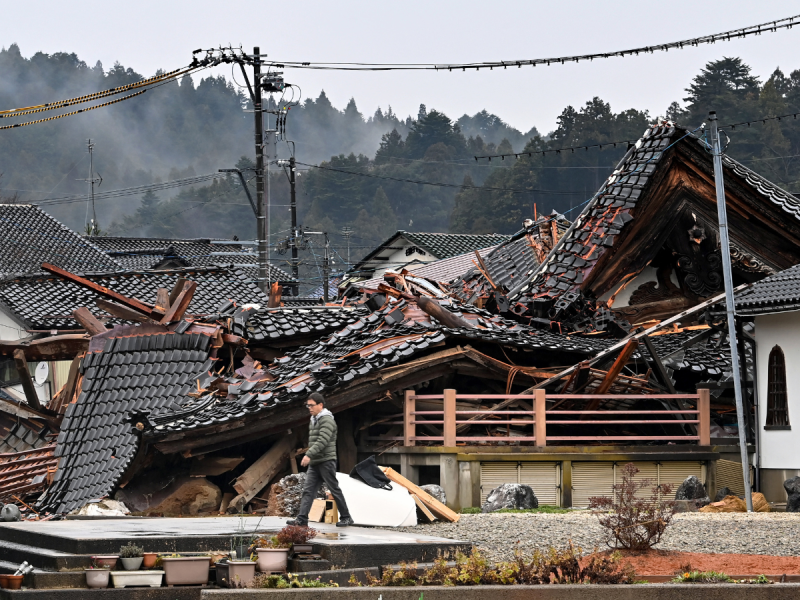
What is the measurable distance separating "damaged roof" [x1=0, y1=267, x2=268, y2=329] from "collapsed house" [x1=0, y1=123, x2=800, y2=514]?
47.0ft

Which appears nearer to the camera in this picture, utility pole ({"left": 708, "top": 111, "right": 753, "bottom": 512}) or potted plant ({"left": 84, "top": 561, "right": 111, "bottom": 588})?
potted plant ({"left": 84, "top": 561, "right": 111, "bottom": 588})

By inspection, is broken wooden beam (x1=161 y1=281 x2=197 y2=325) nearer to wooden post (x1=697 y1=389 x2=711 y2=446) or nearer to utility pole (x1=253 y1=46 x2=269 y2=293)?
wooden post (x1=697 y1=389 x2=711 y2=446)

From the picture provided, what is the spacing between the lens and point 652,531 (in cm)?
1342

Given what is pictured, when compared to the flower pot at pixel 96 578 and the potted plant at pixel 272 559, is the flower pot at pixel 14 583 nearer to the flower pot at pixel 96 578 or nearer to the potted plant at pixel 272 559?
the flower pot at pixel 96 578

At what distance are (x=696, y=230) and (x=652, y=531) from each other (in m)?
17.9

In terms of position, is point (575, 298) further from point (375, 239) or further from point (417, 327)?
point (375, 239)

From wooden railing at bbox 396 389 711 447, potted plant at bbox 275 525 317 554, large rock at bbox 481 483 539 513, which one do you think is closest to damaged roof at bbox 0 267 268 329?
wooden railing at bbox 396 389 711 447

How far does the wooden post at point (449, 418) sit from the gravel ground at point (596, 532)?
149 inches

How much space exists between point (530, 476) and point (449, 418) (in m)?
1.95

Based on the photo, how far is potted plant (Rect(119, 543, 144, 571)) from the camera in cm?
1161

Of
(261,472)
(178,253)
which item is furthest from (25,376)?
(178,253)

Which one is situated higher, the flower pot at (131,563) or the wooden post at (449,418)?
the wooden post at (449,418)

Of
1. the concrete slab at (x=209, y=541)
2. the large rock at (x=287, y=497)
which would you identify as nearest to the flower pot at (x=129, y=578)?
the concrete slab at (x=209, y=541)

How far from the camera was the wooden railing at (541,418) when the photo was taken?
2220 centimetres
